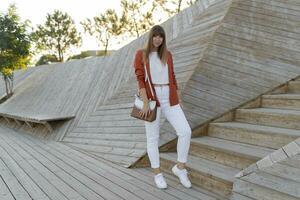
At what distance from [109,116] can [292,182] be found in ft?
13.8

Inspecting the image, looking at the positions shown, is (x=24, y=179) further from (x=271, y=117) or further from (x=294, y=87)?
(x=294, y=87)

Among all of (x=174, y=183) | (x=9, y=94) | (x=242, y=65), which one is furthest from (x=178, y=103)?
(x=9, y=94)

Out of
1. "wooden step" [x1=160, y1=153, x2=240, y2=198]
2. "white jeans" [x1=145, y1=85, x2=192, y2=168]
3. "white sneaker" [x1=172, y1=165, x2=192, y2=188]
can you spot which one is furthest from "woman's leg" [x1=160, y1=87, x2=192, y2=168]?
"wooden step" [x1=160, y1=153, x2=240, y2=198]

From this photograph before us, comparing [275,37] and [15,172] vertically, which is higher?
[275,37]

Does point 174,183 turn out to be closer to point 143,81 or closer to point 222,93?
point 143,81

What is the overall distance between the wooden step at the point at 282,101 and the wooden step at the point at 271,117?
6.2 inches

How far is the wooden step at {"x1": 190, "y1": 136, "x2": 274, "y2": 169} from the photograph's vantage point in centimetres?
357

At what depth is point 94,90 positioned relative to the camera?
802 centimetres

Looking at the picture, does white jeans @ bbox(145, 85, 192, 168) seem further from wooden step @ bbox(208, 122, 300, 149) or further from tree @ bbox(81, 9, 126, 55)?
tree @ bbox(81, 9, 126, 55)

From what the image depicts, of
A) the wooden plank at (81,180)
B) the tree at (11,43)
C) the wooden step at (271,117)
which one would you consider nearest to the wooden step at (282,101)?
the wooden step at (271,117)

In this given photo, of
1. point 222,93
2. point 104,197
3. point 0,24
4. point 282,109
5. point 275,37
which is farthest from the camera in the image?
point 0,24

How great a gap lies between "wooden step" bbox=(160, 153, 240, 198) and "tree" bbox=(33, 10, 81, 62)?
32.4 metres

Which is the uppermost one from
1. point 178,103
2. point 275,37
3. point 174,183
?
point 275,37

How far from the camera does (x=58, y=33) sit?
34.6 m
